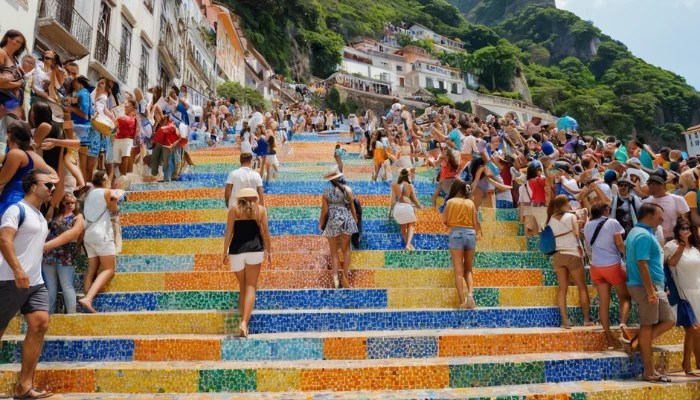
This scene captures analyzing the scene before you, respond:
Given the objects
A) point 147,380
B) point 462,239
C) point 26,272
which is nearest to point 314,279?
point 462,239

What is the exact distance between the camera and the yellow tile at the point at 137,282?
5.74 m

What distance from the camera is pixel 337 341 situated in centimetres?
458

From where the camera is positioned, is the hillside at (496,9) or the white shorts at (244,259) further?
the hillside at (496,9)

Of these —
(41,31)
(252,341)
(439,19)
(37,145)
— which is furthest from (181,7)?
(439,19)

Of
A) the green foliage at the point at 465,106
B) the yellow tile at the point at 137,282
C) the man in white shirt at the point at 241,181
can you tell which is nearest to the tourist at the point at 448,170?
the man in white shirt at the point at 241,181

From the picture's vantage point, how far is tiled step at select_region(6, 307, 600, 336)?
4.93m

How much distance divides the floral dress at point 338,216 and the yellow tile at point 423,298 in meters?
0.92

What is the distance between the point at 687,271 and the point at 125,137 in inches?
339

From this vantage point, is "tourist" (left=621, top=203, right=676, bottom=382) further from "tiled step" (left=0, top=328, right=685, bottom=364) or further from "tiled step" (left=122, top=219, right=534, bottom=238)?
"tiled step" (left=122, top=219, right=534, bottom=238)

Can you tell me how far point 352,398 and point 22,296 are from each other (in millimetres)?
2621

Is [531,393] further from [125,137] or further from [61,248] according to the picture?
[125,137]

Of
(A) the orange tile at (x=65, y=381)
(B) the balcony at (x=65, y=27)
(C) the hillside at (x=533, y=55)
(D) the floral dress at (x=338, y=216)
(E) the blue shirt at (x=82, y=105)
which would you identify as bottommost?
(A) the orange tile at (x=65, y=381)

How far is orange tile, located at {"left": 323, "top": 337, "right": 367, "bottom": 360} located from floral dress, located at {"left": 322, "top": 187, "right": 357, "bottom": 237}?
1651mm

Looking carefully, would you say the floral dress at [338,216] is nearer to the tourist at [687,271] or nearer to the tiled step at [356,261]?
the tiled step at [356,261]
